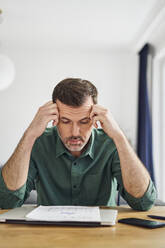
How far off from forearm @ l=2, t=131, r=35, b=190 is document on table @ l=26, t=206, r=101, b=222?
0.23 m

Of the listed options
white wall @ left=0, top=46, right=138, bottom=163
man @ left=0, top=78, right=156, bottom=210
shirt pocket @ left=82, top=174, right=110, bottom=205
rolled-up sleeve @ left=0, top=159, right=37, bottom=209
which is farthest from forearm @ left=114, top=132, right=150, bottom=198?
white wall @ left=0, top=46, right=138, bottom=163

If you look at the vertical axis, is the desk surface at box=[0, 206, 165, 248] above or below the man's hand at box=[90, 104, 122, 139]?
below

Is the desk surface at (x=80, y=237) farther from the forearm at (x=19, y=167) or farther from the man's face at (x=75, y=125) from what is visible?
the man's face at (x=75, y=125)

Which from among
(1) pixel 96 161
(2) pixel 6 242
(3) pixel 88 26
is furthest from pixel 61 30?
(2) pixel 6 242

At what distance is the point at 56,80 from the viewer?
5078 mm

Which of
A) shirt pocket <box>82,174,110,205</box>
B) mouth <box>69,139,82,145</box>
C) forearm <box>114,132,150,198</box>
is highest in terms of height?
mouth <box>69,139,82,145</box>

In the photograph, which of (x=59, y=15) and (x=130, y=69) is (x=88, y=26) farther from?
(x=130, y=69)

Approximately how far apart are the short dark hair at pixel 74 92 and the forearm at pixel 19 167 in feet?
0.77

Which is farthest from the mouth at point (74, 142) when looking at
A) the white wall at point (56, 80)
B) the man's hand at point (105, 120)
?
the white wall at point (56, 80)

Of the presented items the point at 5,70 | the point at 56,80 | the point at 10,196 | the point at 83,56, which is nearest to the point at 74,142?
the point at 10,196

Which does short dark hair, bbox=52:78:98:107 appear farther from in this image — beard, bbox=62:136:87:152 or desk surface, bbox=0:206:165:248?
desk surface, bbox=0:206:165:248

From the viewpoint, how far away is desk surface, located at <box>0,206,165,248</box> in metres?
0.80

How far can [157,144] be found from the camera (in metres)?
4.13

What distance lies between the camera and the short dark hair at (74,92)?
1.42 metres
